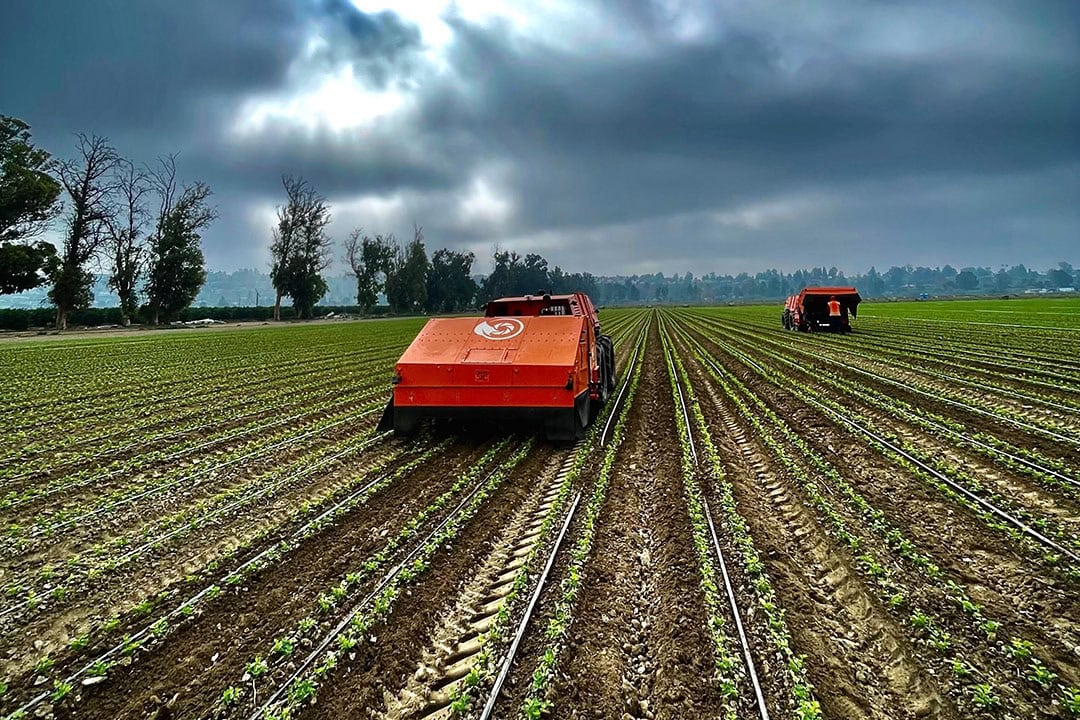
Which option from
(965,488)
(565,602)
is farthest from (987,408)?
(565,602)

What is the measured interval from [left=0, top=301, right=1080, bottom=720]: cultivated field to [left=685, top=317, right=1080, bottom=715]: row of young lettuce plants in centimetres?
2

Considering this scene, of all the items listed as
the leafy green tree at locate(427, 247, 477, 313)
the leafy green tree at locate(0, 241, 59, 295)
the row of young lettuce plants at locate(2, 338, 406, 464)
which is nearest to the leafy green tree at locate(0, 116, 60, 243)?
the leafy green tree at locate(0, 241, 59, 295)

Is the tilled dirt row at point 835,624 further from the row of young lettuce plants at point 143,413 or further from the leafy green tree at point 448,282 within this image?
the leafy green tree at point 448,282

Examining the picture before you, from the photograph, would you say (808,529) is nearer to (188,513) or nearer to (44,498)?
(188,513)

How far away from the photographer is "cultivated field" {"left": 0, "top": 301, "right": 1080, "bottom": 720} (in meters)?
3.13

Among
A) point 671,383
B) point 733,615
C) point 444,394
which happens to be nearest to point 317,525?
point 444,394

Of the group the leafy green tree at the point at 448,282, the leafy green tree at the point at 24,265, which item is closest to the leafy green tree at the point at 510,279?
the leafy green tree at the point at 448,282

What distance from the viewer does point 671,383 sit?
47.0ft

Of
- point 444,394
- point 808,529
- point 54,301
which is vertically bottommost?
point 808,529

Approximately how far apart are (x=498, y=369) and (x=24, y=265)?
43.7 meters

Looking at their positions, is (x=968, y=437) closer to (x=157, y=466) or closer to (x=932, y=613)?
(x=932, y=613)

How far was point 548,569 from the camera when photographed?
4465 mm

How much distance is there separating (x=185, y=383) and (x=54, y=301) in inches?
1423

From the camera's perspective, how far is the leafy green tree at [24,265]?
35938 mm
